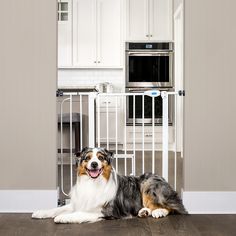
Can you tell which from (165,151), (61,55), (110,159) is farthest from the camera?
(61,55)

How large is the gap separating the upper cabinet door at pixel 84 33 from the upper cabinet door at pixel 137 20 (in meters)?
0.64

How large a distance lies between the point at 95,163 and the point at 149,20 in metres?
5.34

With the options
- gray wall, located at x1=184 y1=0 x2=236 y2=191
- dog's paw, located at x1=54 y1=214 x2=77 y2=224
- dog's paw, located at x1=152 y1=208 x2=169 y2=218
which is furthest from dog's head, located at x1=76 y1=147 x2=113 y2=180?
gray wall, located at x1=184 y1=0 x2=236 y2=191

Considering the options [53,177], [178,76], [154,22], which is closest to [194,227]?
[53,177]

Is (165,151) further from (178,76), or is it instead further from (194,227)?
(178,76)

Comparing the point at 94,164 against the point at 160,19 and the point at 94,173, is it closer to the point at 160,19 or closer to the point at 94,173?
the point at 94,173

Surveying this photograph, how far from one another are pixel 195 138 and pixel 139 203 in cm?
67

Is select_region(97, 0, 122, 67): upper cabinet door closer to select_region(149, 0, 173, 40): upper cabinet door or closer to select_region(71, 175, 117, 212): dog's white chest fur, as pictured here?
select_region(149, 0, 173, 40): upper cabinet door

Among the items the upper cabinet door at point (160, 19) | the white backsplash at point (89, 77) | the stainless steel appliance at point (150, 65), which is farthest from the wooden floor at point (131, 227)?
the white backsplash at point (89, 77)

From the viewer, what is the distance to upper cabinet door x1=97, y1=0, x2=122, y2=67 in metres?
8.89

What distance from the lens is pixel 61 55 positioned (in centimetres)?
900

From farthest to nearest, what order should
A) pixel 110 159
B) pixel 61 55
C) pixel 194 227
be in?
pixel 61 55
pixel 110 159
pixel 194 227

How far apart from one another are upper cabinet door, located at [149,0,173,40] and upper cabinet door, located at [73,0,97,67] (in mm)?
1010

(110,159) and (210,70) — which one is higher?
(210,70)
